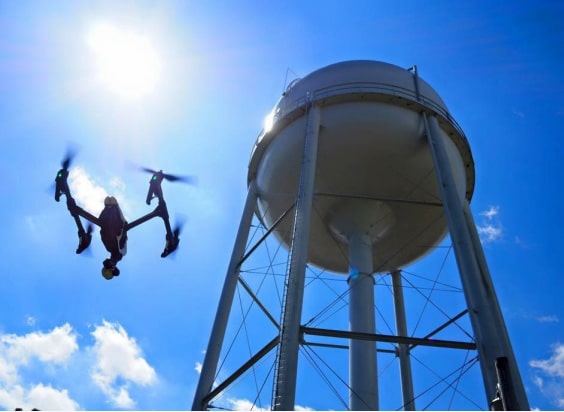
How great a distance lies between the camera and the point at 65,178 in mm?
10477

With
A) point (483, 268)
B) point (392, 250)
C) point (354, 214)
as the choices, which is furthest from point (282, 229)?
point (483, 268)

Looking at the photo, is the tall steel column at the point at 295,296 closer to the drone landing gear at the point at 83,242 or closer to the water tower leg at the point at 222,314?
the water tower leg at the point at 222,314

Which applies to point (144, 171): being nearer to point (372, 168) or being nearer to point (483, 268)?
point (372, 168)

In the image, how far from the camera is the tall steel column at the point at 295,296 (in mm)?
7809

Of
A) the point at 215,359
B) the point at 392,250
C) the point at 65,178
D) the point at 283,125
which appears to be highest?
the point at 283,125

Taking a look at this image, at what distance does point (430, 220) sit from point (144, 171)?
710cm

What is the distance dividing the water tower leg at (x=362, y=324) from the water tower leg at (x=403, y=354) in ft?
5.49

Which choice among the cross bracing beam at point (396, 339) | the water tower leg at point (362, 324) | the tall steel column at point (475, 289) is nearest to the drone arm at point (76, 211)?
the cross bracing beam at point (396, 339)

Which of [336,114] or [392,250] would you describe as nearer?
[336,114]

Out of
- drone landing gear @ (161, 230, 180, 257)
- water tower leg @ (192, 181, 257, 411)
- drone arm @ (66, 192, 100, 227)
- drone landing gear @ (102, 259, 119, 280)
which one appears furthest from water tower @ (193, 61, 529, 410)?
drone arm @ (66, 192, 100, 227)

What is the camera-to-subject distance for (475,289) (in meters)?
8.55

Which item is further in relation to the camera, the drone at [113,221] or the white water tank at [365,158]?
the white water tank at [365,158]

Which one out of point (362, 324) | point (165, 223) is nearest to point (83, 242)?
point (165, 223)

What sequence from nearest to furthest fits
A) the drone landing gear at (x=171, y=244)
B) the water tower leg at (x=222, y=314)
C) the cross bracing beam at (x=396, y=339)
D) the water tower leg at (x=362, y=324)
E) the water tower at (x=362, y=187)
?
the cross bracing beam at (x=396, y=339) → the water tower leg at (x=222, y=314) → the water tower at (x=362, y=187) → the water tower leg at (x=362, y=324) → the drone landing gear at (x=171, y=244)
